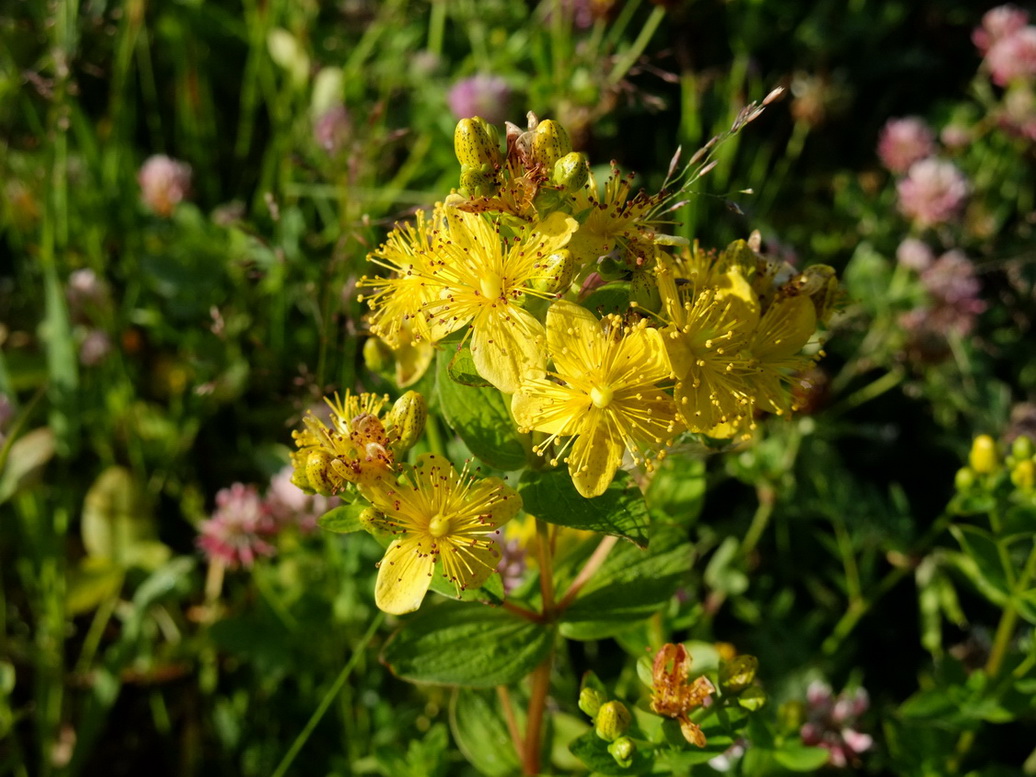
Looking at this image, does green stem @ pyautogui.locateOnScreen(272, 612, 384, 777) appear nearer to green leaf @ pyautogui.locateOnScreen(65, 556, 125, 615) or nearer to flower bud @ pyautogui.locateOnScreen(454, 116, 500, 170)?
flower bud @ pyautogui.locateOnScreen(454, 116, 500, 170)

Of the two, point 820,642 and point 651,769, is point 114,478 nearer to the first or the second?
point 651,769

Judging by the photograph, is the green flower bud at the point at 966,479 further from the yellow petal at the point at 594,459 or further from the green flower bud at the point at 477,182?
the green flower bud at the point at 477,182

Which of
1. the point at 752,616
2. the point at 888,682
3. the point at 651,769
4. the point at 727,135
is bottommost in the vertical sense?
the point at 888,682

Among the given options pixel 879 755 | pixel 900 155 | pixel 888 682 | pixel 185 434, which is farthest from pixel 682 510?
pixel 900 155

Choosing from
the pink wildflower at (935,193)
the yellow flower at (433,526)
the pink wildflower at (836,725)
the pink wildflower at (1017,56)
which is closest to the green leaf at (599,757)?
the yellow flower at (433,526)

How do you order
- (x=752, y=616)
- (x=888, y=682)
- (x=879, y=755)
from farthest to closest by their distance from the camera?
(x=888, y=682)
(x=752, y=616)
(x=879, y=755)

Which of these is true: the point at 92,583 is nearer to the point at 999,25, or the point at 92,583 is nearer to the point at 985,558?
the point at 985,558

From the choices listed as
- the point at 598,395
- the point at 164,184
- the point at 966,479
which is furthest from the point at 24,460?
the point at 966,479

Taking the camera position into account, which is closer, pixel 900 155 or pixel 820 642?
pixel 820 642
